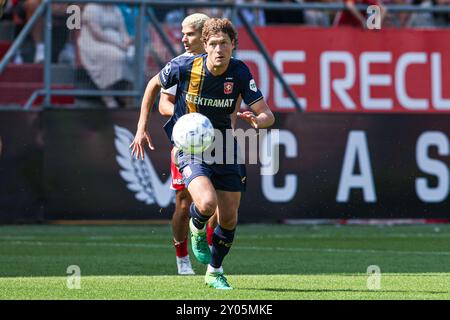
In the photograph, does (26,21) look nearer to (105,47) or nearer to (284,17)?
(105,47)

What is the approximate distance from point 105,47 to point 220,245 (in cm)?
749

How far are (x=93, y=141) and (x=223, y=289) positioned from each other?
7152 mm

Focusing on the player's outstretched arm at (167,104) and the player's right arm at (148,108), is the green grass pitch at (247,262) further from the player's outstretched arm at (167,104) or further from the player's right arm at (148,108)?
the player's outstretched arm at (167,104)

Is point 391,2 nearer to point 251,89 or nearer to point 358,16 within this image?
point 358,16

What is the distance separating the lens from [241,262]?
12.3 meters

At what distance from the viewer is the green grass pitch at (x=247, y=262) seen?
937 centimetres

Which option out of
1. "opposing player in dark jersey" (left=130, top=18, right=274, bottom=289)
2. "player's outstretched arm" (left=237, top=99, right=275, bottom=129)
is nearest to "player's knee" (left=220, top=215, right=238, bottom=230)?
"opposing player in dark jersey" (left=130, top=18, right=274, bottom=289)

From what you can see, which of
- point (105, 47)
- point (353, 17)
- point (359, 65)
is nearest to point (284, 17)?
point (353, 17)

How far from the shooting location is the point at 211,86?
32.6 feet

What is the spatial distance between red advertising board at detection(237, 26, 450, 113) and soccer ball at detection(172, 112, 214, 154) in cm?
841

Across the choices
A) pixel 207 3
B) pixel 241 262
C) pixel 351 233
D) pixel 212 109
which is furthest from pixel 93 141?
pixel 212 109

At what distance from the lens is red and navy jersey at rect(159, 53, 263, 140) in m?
9.92

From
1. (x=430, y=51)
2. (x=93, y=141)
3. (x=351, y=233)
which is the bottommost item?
(x=351, y=233)
